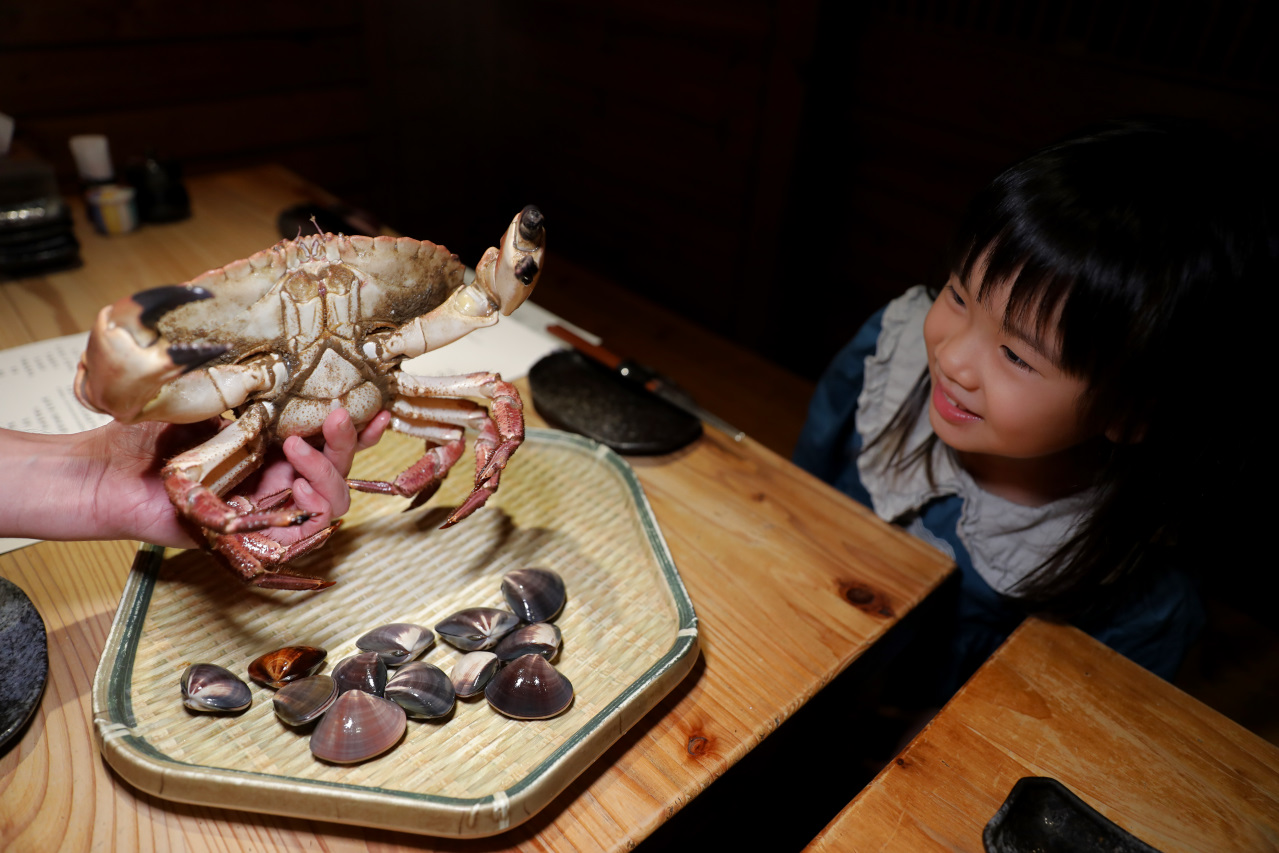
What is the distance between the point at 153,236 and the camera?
72.4 inches

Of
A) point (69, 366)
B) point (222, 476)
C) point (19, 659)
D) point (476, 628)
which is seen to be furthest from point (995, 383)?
point (69, 366)

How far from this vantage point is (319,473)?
33.8 inches

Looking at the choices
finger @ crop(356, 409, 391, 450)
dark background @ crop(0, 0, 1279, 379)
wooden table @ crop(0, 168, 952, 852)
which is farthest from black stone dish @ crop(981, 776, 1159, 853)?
dark background @ crop(0, 0, 1279, 379)

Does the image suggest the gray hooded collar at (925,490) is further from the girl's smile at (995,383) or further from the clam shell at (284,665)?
the clam shell at (284,665)

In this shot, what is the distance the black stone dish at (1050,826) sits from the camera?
2.34 ft

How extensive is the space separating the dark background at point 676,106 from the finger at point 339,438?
1.96 meters

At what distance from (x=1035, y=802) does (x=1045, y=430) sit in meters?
0.45

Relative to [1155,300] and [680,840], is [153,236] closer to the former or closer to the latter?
[680,840]

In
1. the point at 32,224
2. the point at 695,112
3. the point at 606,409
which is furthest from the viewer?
the point at 695,112

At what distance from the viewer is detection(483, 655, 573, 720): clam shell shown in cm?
78

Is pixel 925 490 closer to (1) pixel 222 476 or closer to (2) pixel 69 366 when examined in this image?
(1) pixel 222 476

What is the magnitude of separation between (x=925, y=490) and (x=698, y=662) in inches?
24.1

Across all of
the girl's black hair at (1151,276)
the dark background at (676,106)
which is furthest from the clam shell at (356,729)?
the dark background at (676,106)

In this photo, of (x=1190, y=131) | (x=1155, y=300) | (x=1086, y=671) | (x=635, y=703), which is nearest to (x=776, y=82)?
(x=1190, y=131)
